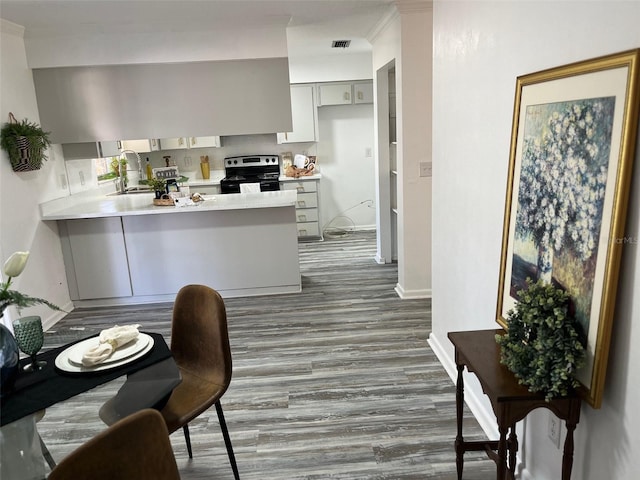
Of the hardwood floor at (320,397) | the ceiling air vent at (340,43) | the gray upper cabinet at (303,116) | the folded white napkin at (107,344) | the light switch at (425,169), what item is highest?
the ceiling air vent at (340,43)

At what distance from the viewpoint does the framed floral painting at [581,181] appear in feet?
4.02

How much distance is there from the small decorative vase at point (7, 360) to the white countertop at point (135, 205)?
270cm

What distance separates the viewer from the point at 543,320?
55.4 inches

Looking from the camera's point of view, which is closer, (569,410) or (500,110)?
(569,410)

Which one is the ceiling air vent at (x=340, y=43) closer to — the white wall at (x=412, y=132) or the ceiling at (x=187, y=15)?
the ceiling at (x=187, y=15)

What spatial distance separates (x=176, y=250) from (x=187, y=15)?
6.81 ft

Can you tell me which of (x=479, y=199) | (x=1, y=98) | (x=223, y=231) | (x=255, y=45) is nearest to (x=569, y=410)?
(x=479, y=199)

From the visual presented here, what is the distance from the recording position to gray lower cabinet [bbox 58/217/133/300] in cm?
425

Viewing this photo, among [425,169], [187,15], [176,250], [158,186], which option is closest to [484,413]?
[425,169]

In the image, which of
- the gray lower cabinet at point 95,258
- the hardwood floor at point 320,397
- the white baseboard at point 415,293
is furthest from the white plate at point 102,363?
the white baseboard at point 415,293

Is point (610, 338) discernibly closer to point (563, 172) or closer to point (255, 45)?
point (563, 172)

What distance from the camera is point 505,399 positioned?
1.41m

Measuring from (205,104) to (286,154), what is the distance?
98.6 inches

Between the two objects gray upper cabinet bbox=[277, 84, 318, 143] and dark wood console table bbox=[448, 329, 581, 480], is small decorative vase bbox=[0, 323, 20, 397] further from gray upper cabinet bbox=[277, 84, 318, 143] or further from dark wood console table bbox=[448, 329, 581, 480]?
gray upper cabinet bbox=[277, 84, 318, 143]
